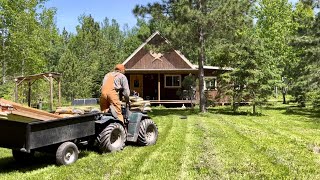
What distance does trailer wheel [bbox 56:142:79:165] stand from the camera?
6531mm

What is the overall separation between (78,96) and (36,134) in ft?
Answer: 94.1

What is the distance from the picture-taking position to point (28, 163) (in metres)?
7.11

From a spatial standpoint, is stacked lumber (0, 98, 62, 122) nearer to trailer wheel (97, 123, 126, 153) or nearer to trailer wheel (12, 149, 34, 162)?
trailer wheel (12, 149, 34, 162)

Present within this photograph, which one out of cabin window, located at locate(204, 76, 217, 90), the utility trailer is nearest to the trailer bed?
the utility trailer

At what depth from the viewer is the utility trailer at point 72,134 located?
237 inches

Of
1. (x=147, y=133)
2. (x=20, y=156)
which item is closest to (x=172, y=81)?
(x=147, y=133)

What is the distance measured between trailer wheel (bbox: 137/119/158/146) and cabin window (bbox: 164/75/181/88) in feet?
64.8

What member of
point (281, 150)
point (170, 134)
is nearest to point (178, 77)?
point (170, 134)

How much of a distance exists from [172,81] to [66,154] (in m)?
22.4

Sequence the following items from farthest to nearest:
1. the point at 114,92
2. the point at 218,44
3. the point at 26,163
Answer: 1. the point at 218,44
2. the point at 114,92
3. the point at 26,163

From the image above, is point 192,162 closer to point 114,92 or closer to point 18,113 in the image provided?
point 114,92

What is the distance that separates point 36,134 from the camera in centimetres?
600

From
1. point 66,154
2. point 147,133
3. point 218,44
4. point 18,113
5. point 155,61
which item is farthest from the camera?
point 155,61

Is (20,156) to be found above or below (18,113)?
below
